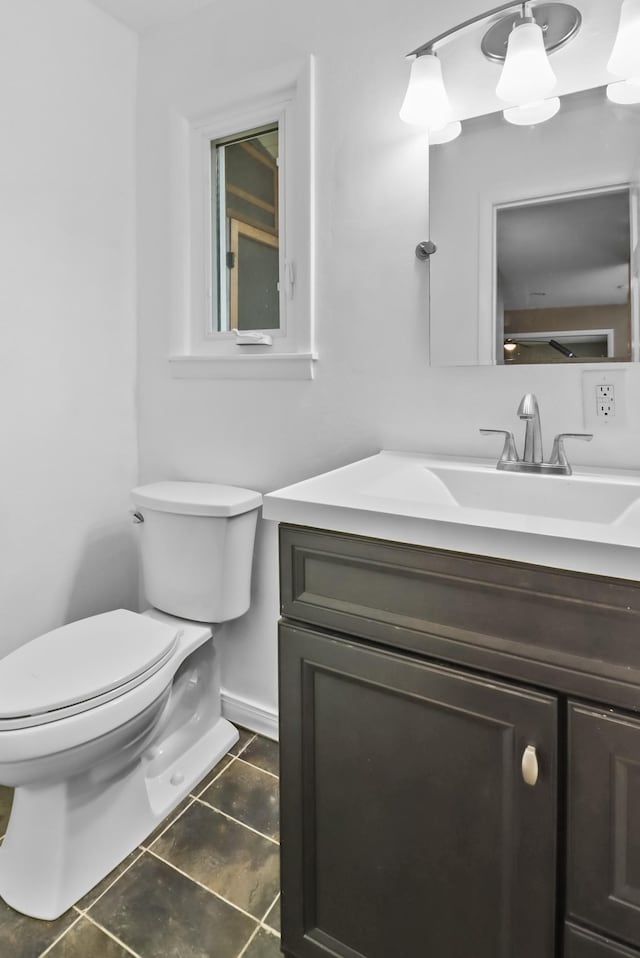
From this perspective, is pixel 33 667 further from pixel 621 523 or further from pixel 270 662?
pixel 621 523

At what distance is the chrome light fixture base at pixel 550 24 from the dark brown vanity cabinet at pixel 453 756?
1.12 m

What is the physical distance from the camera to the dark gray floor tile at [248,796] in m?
1.39

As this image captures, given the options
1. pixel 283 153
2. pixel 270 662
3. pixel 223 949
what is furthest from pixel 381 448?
pixel 223 949

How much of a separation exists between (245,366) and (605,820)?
1348mm

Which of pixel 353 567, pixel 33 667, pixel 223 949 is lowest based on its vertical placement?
pixel 223 949

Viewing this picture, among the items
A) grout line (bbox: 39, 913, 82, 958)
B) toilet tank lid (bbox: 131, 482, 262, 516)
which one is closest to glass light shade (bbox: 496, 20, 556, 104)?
toilet tank lid (bbox: 131, 482, 262, 516)

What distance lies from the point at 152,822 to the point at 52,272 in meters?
1.53

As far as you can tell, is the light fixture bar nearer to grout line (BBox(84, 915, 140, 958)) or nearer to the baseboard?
the baseboard

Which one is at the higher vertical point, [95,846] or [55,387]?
[55,387]

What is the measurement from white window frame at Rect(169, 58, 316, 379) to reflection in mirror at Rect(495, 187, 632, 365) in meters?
0.52

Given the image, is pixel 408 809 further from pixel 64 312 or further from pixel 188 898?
pixel 64 312

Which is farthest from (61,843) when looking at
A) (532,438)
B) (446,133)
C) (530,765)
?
(446,133)

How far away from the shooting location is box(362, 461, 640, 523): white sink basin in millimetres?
1026

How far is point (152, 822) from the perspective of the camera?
1.35m
